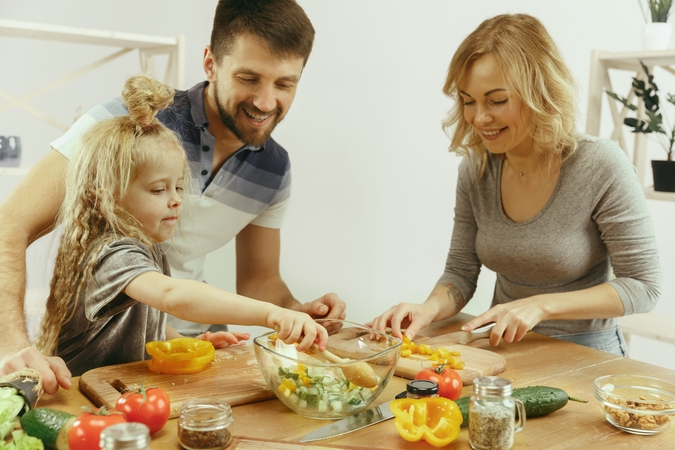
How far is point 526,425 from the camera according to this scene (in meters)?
1.28

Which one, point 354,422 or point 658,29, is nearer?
point 354,422

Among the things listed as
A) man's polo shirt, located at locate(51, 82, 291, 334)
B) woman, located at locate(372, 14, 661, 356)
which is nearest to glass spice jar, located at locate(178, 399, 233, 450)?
woman, located at locate(372, 14, 661, 356)

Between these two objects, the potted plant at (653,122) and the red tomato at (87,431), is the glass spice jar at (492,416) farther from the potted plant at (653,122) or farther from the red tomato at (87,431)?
the potted plant at (653,122)

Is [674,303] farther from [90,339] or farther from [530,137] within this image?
[90,339]

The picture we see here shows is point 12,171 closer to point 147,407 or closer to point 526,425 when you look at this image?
point 147,407

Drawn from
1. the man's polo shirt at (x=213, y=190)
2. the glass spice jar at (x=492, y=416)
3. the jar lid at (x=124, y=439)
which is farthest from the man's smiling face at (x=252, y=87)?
the jar lid at (x=124, y=439)

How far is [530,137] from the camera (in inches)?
84.5

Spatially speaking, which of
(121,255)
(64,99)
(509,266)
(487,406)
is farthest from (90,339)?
(64,99)

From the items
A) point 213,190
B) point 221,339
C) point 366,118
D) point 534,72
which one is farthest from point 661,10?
point 221,339

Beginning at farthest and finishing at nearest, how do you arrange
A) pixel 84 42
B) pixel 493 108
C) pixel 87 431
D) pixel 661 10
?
pixel 84 42 → pixel 661 10 → pixel 493 108 → pixel 87 431

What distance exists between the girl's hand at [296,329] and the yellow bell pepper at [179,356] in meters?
0.22

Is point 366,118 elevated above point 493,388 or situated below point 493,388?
above

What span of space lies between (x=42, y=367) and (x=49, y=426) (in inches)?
9.1

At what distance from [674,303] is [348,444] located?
2.77 m
